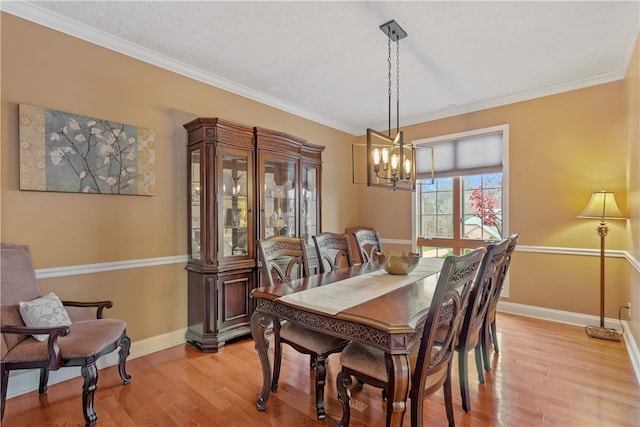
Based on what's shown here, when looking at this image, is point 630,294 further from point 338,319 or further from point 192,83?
point 192,83

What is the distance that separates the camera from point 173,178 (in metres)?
2.97

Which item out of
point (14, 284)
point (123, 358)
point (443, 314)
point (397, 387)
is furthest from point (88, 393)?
point (443, 314)

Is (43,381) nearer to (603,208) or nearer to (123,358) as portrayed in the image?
(123,358)

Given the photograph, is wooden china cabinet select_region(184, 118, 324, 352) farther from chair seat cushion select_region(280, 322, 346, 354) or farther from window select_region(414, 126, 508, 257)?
window select_region(414, 126, 508, 257)

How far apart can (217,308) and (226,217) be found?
34.3 inches

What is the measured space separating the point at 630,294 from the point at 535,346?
1.01 meters

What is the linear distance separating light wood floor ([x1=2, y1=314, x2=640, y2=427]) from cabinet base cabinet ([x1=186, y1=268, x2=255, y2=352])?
149 mm

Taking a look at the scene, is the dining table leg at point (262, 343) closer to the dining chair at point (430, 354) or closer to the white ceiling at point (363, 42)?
the dining chair at point (430, 354)

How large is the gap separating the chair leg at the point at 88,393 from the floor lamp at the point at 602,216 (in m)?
4.29

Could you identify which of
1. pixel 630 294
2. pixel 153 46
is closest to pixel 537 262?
pixel 630 294

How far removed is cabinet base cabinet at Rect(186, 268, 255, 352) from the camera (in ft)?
9.30

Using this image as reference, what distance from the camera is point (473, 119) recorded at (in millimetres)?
4145

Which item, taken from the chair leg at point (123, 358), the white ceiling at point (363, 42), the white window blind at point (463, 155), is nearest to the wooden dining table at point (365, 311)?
the chair leg at point (123, 358)

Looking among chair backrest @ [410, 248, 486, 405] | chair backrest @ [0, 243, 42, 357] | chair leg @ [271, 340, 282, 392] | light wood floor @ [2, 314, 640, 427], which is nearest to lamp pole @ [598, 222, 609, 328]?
light wood floor @ [2, 314, 640, 427]
